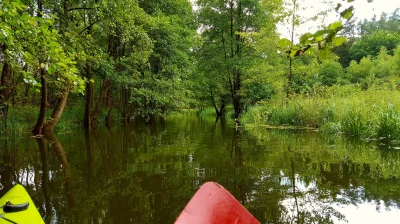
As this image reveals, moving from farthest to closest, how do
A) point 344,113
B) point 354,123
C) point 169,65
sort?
point 169,65, point 344,113, point 354,123

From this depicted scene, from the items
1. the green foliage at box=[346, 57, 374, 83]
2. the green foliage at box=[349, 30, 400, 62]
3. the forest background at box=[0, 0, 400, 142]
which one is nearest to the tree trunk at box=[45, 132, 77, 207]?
the forest background at box=[0, 0, 400, 142]

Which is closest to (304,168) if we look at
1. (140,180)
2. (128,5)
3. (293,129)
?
(140,180)

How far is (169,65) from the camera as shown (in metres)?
13.8

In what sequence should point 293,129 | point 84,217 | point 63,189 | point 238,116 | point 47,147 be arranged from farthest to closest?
point 238,116, point 293,129, point 47,147, point 63,189, point 84,217

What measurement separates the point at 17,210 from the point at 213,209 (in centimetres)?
125

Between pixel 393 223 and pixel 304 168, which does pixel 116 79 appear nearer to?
pixel 304 168

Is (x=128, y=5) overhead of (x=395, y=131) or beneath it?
overhead

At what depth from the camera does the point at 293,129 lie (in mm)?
10078

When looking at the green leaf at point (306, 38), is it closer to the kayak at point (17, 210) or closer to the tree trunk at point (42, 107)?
the kayak at point (17, 210)

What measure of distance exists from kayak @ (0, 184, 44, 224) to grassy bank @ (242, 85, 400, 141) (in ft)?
23.4

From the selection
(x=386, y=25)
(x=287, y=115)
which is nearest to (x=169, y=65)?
(x=287, y=115)

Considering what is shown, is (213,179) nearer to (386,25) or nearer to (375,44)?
(375,44)

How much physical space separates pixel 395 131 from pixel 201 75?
13.7 m

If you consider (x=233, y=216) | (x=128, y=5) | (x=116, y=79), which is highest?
(x=128, y=5)
